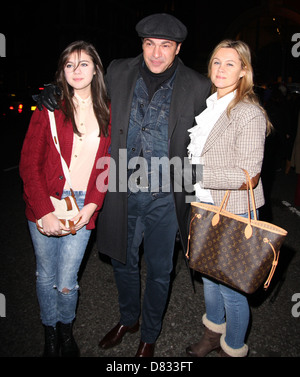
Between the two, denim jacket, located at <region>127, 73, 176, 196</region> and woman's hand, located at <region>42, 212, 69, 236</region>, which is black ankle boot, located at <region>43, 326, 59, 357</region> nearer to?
woman's hand, located at <region>42, 212, 69, 236</region>

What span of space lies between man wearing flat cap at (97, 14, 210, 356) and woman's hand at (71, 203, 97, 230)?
0.19 m

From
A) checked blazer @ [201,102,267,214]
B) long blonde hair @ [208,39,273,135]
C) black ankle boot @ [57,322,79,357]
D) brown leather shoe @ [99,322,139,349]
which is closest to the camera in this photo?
checked blazer @ [201,102,267,214]

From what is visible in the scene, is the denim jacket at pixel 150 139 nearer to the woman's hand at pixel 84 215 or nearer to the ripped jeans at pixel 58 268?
the woman's hand at pixel 84 215

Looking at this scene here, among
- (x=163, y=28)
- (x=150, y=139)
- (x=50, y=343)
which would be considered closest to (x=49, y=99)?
(x=150, y=139)

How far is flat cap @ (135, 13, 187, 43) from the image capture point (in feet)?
7.12

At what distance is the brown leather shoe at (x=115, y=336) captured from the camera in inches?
105

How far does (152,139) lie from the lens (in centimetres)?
230

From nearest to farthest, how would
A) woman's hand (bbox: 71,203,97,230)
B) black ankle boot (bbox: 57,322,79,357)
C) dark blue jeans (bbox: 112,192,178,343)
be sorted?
woman's hand (bbox: 71,203,97,230) → dark blue jeans (bbox: 112,192,178,343) → black ankle boot (bbox: 57,322,79,357)

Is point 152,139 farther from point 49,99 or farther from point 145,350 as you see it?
point 145,350

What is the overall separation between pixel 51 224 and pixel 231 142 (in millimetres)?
1267

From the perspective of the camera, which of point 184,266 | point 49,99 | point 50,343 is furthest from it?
point 184,266

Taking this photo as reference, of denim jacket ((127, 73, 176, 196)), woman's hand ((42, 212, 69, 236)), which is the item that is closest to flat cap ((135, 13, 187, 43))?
denim jacket ((127, 73, 176, 196))
